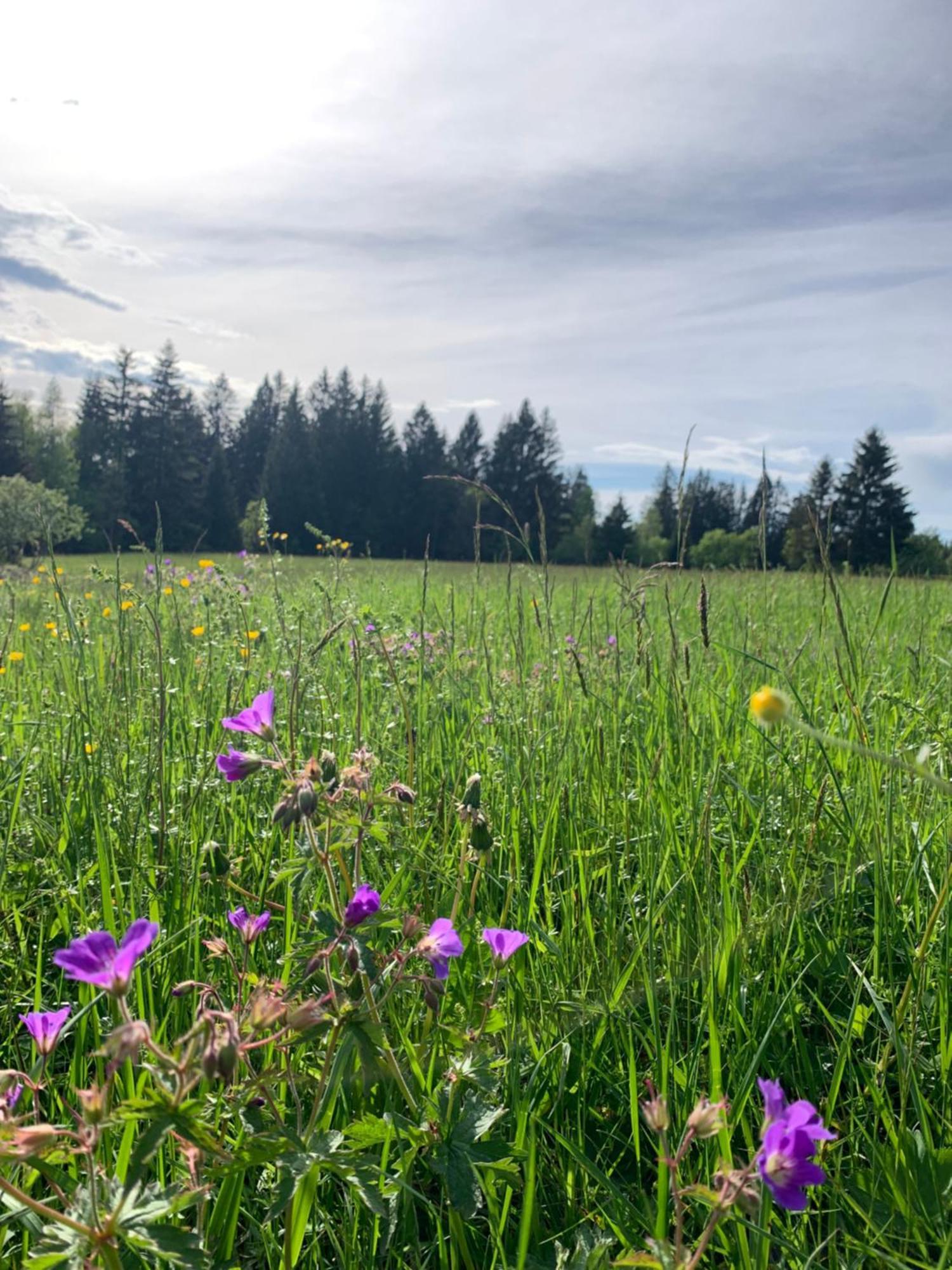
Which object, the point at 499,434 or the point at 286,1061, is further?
the point at 499,434

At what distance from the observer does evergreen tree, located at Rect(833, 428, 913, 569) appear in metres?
20.8

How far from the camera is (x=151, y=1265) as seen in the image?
3.01 feet

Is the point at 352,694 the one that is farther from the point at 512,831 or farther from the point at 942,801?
the point at 942,801

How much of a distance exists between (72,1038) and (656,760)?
3.93 feet

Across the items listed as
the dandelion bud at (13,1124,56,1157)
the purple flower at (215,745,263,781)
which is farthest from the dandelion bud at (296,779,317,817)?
the dandelion bud at (13,1124,56,1157)

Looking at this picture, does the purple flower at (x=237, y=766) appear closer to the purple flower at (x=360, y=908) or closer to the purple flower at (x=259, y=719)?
the purple flower at (x=259, y=719)

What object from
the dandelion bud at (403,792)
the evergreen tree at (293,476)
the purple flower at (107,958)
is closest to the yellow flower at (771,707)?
the purple flower at (107,958)

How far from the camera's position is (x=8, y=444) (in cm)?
4406

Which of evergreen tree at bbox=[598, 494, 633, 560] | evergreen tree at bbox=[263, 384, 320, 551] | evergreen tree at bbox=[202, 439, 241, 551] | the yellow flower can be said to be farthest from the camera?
evergreen tree at bbox=[263, 384, 320, 551]

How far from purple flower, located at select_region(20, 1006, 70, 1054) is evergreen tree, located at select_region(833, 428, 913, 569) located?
14331mm

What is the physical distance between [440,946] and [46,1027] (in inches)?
17.4

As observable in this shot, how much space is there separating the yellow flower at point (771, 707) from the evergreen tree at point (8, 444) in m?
49.2

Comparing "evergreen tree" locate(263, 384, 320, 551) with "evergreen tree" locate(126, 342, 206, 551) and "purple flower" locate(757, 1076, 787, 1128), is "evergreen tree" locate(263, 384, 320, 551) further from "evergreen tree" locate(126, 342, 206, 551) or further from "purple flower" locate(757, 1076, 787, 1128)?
"purple flower" locate(757, 1076, 787, 1128)

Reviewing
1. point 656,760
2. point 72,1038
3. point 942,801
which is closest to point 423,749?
point 656,760
